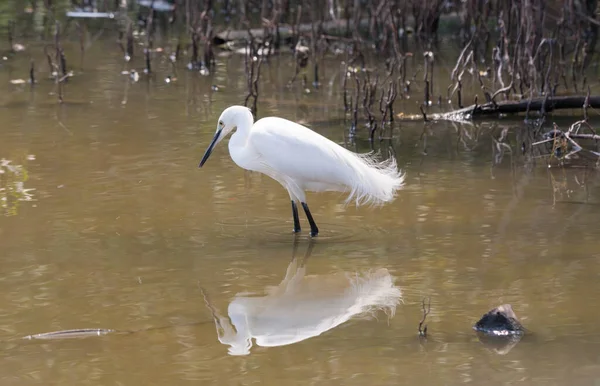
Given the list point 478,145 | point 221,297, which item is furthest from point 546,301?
point 478,145

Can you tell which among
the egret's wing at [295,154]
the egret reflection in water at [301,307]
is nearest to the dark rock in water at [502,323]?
the egret reflection in water at [301,307]

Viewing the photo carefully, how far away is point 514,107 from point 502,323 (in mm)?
4966

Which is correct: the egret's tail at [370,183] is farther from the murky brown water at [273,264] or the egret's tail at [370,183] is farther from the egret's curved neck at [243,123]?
the egret's curved neck at [243,123]

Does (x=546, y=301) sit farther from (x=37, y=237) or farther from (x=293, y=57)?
(x=293, y=57)

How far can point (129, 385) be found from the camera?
3.91 meters

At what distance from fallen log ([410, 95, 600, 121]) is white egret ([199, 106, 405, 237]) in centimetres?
302

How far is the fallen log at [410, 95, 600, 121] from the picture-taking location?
28.6 ft

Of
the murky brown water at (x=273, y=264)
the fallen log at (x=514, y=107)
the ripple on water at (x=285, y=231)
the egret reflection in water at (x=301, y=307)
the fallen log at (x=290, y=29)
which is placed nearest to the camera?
Result: the murky brown water at (x=273, y=264)

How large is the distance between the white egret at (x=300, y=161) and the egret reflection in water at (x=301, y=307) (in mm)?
781

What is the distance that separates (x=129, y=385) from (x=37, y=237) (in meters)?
2.18

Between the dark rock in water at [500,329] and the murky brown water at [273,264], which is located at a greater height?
the dark rock in water at [500,329]

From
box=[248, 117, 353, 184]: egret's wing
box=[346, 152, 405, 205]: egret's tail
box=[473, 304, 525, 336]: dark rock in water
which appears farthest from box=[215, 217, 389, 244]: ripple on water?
box=[473, 304, 525, 336]: dark rock in water

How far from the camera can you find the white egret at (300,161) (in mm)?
6078

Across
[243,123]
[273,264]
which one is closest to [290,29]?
[243,123]
